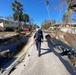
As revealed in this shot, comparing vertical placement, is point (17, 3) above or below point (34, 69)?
above

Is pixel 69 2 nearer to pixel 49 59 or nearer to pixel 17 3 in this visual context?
pixel 49 59

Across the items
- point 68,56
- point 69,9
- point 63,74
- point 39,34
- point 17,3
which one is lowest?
point 68,56

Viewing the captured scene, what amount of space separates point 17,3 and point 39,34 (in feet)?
180

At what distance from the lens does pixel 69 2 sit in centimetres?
1884

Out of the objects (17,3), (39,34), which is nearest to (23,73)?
(39,34)

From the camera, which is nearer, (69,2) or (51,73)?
(51,73)

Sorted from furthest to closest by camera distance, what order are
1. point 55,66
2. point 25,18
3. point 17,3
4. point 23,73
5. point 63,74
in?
1. point 25,18
2. point 17,3
3. point 55,66
4. point 23,73
5. point 63,74

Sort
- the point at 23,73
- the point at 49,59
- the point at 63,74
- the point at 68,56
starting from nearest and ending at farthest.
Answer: the point at 63,74 < the point at 23,73 < the point at 49,59 < the point at 68,56

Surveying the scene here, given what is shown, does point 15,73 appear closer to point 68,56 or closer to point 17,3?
point 68,56

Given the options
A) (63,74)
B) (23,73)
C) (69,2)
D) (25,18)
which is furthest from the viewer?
(25,18)

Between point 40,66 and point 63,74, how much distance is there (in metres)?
1.47

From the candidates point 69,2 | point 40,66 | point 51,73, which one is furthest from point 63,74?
point 69,2

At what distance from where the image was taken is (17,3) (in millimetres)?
59406

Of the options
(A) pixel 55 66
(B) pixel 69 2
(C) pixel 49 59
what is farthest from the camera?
(B) pixel 69 2
